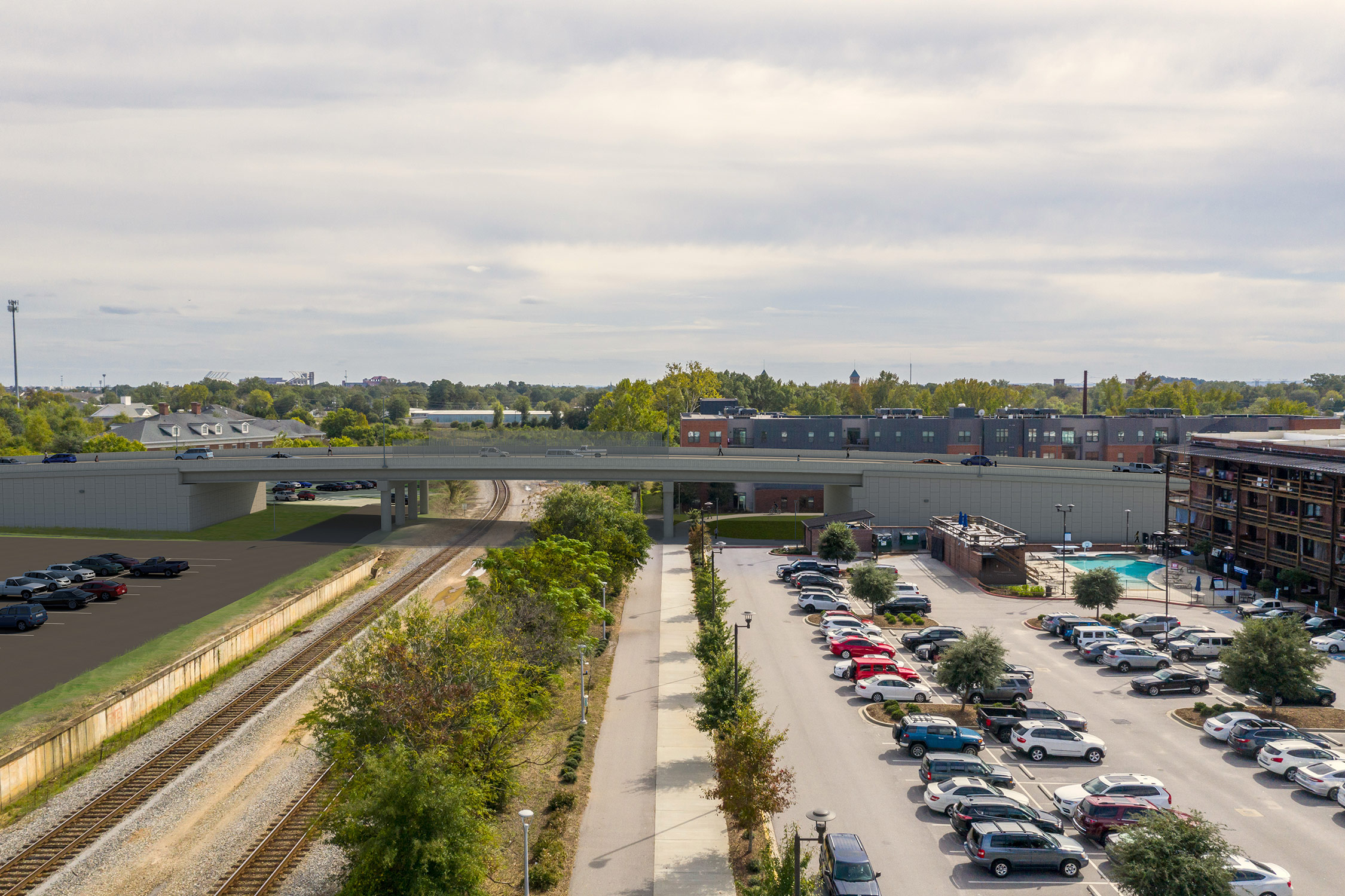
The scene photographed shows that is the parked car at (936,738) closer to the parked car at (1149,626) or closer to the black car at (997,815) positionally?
the black car at (997,815)

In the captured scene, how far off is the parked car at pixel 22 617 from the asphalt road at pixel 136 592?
52cm

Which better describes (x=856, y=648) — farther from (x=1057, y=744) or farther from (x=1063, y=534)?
(x=1063, y=534)

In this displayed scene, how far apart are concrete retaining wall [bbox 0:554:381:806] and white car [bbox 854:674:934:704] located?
30.9 m

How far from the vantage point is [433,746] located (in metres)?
23.7

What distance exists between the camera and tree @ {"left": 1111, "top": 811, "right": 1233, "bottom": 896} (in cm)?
2050

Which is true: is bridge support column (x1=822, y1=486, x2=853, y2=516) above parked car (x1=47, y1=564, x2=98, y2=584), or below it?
above

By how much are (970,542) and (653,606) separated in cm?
2478

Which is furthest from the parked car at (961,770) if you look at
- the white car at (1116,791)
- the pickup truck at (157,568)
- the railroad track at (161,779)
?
the pickup truck at (157,568)

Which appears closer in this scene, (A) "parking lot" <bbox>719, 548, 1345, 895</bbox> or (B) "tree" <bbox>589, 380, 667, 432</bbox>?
(A) "parking lot" <bbox>719, 548, 1345, 895</bbox>

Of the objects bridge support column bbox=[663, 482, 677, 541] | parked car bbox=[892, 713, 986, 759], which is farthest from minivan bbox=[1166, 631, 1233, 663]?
bridge support column bbox=[663, 482, 677, 541]

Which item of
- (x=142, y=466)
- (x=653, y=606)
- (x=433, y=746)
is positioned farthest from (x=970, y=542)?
(x=142, y=466)

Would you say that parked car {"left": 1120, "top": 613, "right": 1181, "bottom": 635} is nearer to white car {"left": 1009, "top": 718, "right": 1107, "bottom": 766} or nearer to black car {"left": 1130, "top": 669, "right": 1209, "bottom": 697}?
black car {"left": 1130, "top": 669, "right": 1209, "bottom": 697}

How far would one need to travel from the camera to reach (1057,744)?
32812mm

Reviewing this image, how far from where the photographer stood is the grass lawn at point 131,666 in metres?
34.5
